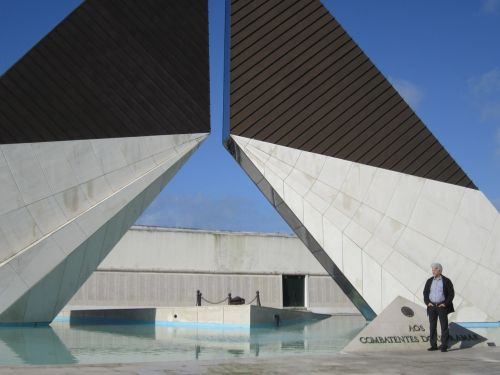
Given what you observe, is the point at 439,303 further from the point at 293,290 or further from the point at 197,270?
the point at 293,290

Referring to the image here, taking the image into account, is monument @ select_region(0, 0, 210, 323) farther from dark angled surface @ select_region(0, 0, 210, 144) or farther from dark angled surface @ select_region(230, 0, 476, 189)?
dark angled surface @ select_region(230, 0, 476, 189)

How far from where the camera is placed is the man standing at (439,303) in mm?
8305

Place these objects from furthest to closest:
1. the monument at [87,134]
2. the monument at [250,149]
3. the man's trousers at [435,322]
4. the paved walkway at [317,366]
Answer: the monument at [250,149] < the monument at [87,134] < the man's trousers at [435,322] < the paved walkway at [317,366]

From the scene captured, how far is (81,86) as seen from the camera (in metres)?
13.0

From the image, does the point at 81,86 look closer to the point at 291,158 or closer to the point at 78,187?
the point at 78,187

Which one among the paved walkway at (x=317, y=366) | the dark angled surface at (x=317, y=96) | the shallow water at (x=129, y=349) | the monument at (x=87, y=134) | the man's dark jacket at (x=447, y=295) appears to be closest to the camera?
the paved walkway at (x=317, y=366)

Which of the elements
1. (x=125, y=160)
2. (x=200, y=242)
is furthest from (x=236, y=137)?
(x=200, y=242)

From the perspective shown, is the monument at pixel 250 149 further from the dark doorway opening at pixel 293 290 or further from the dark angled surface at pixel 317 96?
the dark doorway opening at pixel 293 290

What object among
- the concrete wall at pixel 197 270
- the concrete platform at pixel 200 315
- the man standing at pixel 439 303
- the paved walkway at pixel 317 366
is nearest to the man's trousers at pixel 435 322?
the man standing at pixel 439 303

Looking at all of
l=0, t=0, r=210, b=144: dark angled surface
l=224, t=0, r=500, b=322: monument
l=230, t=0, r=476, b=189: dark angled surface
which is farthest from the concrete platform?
l=230, t=0, r=476, b=189: dark angled surface

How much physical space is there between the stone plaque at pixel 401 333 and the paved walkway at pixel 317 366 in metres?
0.57

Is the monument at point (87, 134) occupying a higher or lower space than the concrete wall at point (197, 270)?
higher

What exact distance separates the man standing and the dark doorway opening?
26020 mm

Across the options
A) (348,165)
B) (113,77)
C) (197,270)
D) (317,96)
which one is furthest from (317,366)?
(197,270)
